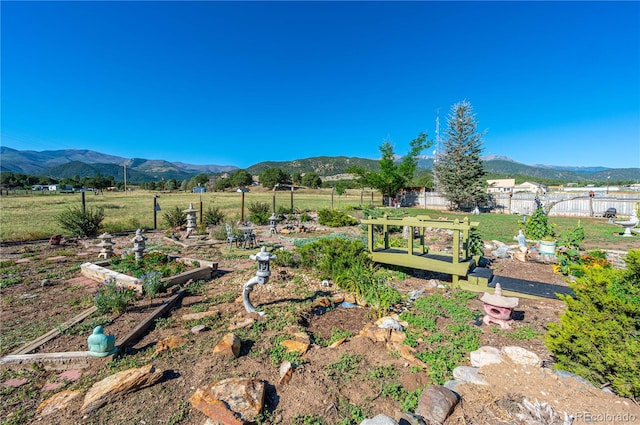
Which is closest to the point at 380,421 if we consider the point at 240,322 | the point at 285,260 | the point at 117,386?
the point at 117,386

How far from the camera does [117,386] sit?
2330mm

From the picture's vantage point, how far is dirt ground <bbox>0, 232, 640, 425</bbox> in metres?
2.14

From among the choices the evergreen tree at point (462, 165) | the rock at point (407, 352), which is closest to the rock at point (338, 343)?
the rock at point (407, 352)

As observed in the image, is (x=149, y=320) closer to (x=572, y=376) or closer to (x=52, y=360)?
(x=52, y=360)

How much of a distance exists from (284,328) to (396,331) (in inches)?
56.4

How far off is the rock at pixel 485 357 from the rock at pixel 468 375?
118mm

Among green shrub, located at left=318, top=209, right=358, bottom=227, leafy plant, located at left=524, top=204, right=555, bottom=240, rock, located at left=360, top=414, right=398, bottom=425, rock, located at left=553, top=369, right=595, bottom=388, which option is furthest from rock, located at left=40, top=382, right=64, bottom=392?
green shrub, located at left=318, top=209, right=358, bottom=227

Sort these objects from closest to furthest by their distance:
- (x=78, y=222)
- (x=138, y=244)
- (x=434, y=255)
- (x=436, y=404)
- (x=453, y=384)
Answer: (x=436, y=404) < (x=453, y=384) < (x=434, y=255) < (x=138, y=244) < (x=78, y=222)

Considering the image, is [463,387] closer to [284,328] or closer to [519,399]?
[519,399]

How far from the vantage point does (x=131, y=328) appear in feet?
11.7

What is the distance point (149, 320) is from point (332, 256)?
3.36 m

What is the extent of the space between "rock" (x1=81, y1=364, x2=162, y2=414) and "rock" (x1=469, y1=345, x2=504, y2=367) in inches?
120

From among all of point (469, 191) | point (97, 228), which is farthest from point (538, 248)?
point (469, 191)

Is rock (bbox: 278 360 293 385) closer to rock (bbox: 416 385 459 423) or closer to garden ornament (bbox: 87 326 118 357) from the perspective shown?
rock (bbox: 416 385 459 423)
